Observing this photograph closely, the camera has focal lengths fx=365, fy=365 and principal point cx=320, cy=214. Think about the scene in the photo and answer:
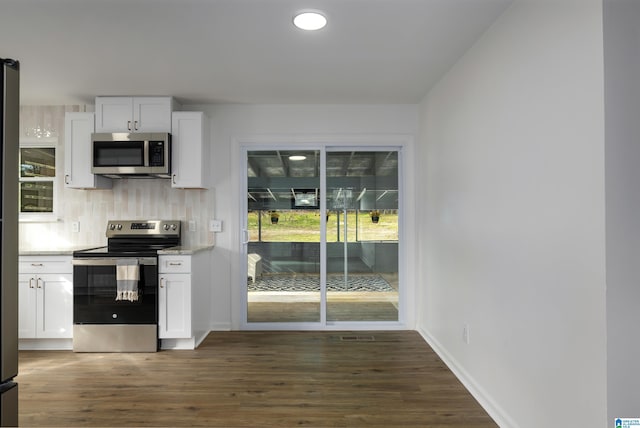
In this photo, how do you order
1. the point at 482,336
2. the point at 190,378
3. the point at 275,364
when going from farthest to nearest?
the point at 275,364 → the point at 190,378 → the point at 482,336

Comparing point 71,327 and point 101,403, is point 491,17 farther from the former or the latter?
point 71,327

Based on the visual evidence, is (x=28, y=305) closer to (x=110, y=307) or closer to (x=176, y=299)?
(x=110, y=307)

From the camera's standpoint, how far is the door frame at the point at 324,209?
3.97 m

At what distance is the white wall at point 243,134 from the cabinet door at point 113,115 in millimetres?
640

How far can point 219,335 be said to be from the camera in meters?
3.78

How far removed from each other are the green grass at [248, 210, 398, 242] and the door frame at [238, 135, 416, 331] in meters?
0.08

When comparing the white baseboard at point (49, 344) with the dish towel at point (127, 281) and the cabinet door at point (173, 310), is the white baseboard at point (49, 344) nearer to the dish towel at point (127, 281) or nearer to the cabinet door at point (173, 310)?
the dish towel at point (127, 281)

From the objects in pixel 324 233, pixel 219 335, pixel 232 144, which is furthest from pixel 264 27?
pixel 219 335

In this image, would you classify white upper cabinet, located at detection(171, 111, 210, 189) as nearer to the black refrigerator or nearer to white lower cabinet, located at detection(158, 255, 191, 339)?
white lower cabinet, located at detection(158, 255, 191, 339)

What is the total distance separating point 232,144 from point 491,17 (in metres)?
2.69

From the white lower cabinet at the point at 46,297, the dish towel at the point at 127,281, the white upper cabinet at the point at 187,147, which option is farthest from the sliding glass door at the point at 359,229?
the white lower cabinet at the point at 46,297

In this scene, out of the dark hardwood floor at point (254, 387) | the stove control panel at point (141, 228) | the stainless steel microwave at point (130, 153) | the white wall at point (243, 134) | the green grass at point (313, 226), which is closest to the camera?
the dark hardwood floor at point (254, 387)

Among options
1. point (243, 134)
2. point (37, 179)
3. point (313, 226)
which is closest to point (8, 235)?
point (243, 134)

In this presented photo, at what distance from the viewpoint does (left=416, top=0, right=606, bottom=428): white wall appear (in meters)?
1.45
